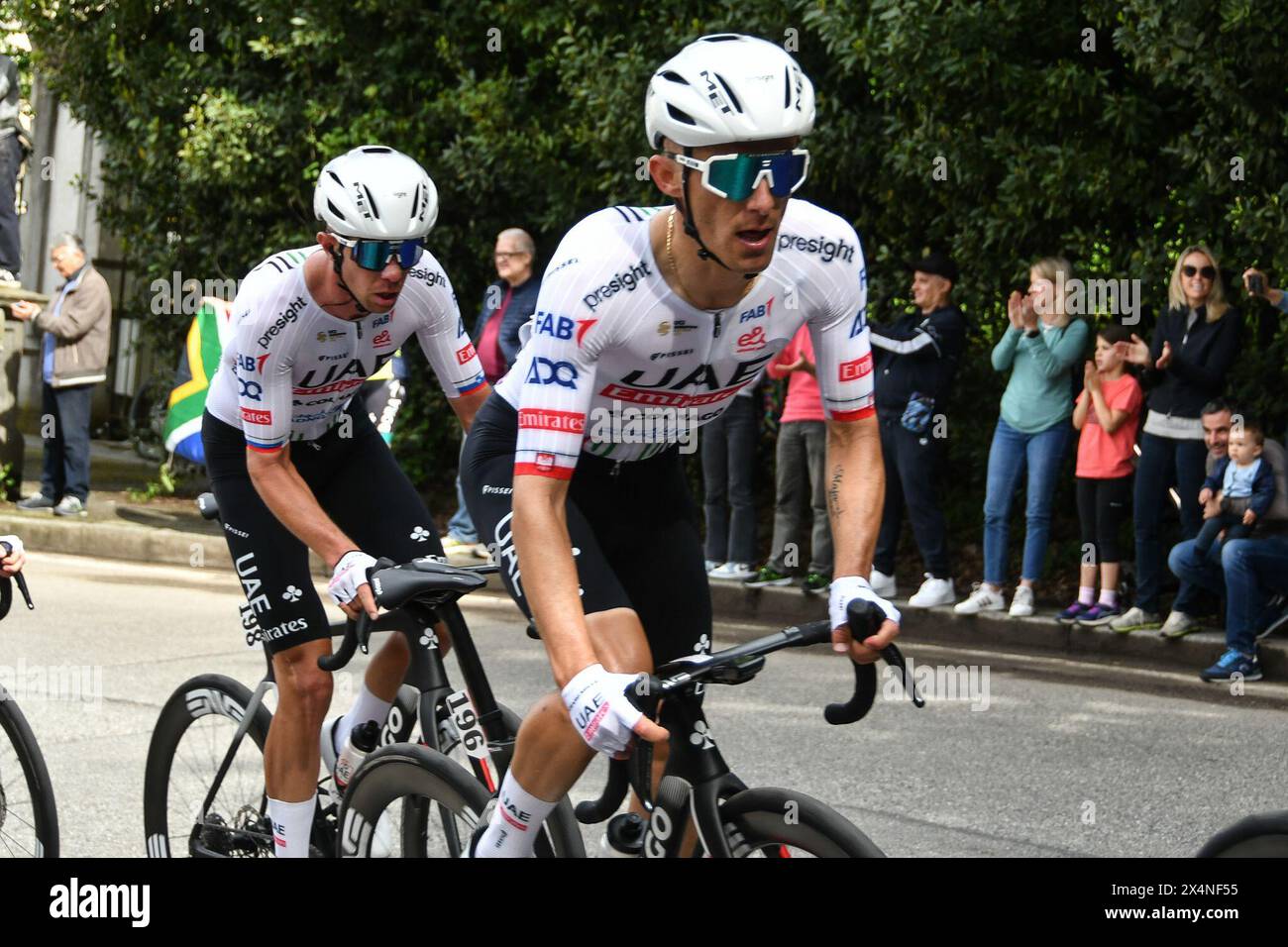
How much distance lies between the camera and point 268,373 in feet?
15.3

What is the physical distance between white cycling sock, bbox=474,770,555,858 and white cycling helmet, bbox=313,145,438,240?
148 centimetres

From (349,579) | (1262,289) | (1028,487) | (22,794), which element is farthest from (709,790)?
(1028,487)

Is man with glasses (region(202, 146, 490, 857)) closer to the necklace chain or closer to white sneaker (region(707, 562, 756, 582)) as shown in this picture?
the necklace chain

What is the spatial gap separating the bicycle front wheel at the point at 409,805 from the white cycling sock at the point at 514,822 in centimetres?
18

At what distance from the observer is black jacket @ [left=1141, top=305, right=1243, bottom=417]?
31.4 ft

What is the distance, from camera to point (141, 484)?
54.4 feet

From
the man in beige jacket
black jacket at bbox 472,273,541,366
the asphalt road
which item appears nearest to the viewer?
the asphalt road

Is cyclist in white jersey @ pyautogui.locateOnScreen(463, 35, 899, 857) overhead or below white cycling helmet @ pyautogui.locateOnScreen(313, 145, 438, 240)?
below

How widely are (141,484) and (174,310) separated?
164 centimetres

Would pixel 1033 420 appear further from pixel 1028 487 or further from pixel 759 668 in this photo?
pixel 759 668

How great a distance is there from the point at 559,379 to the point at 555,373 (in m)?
0.02

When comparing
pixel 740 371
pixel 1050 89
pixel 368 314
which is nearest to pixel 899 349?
pixel 1050 89

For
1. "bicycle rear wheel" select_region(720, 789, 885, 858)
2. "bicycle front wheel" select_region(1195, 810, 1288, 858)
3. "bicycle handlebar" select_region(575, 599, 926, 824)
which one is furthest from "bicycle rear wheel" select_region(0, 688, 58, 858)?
"bicycle front wheel" select_region(1195, 810, 1288, 858)

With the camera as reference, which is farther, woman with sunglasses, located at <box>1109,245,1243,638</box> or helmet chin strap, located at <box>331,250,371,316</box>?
woman with sunglasses, located at <box>1109,245,1243,638</box>
